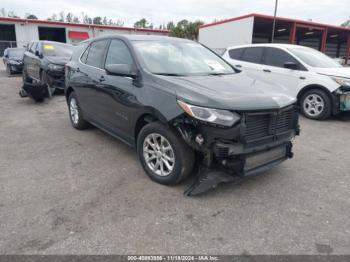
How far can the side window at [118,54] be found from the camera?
3.99 meters

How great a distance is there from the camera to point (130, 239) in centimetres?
256

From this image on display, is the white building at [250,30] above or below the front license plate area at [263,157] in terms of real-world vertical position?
above

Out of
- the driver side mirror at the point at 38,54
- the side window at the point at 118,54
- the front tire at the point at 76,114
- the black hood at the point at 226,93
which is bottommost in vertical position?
the front tire at the point at 76,114

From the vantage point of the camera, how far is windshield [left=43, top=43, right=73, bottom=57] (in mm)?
10094

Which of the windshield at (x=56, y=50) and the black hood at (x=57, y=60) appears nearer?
the black hood at (x=57, y=60)

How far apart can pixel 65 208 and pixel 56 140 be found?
248 cm

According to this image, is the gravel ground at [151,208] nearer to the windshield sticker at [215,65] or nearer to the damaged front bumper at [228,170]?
the damaged front bumper at [228,170]

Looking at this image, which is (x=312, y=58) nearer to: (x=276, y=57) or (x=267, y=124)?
(x=276, y=57)

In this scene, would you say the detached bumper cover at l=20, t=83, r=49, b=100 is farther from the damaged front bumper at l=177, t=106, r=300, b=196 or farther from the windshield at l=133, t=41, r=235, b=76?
the damaged front bumper at l=177, t=106, r=300, b=196

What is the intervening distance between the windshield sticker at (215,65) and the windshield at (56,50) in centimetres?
737

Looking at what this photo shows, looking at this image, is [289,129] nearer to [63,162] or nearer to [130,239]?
[130,239]

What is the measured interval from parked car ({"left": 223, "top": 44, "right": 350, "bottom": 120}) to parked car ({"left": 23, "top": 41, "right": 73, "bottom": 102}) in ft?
18.3

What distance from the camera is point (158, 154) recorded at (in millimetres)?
3488

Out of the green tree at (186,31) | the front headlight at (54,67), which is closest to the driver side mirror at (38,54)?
the front headlight at (54,67)
